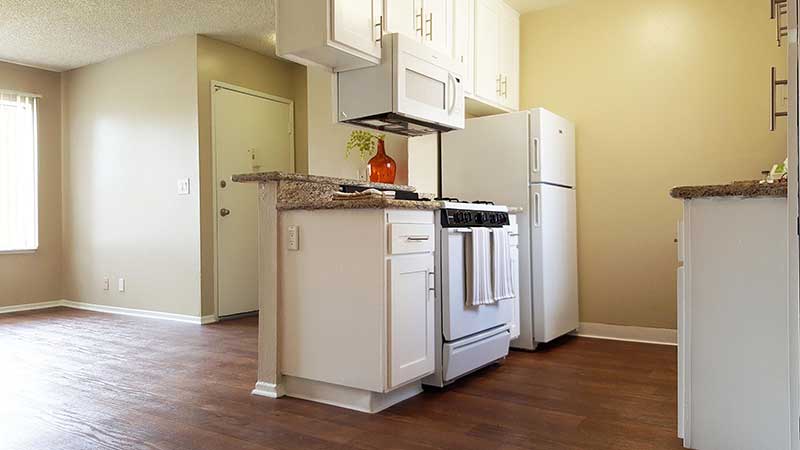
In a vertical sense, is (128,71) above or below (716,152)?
above

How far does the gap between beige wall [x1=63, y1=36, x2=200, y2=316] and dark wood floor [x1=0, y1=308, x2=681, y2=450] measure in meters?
1.36

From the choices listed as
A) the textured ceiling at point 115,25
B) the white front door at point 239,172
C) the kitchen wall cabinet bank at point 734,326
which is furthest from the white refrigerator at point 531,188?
the white front door at point 239,172

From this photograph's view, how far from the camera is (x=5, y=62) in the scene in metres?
5.46

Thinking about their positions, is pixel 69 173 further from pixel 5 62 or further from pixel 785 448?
pixel 785 448

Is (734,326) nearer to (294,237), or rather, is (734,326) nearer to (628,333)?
(294,237)

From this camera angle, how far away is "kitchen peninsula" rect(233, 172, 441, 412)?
2.38m

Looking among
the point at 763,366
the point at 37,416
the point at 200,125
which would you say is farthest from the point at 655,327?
the point at 200,125

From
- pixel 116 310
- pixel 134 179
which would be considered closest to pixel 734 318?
pixel 134 179

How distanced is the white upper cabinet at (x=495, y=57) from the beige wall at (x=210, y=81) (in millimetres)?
2262

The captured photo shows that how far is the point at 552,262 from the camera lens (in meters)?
3.73

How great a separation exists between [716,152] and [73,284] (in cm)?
577

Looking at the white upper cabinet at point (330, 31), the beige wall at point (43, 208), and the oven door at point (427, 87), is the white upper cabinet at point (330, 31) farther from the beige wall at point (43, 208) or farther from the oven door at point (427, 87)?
the beige wall at point (43, 208)

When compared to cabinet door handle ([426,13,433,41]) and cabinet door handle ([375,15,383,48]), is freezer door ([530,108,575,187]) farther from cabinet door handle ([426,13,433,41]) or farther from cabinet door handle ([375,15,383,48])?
cabinet door handle ([375,15,383,48])

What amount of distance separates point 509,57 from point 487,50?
1.23ft
